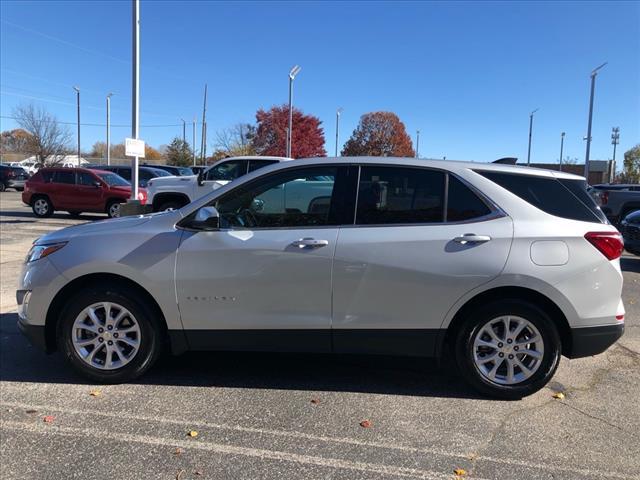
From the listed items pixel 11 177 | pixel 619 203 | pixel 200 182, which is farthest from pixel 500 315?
pixel 11 177

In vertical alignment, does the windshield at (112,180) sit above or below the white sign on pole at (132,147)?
below

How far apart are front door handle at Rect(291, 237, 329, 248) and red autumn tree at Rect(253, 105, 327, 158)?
1863 inches

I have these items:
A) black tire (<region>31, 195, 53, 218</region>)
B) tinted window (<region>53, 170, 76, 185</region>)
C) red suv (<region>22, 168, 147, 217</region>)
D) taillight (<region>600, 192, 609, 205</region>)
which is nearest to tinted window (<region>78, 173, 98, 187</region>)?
red suv (<region>22, 168, 147, 217</region>)

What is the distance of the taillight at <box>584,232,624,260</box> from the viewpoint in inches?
155

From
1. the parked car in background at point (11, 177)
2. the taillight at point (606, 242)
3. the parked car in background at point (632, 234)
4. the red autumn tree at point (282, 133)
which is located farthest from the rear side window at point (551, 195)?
the red autumn tree at point (282, 133)

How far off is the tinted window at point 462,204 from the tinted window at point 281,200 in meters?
0.88

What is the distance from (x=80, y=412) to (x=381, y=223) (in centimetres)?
250

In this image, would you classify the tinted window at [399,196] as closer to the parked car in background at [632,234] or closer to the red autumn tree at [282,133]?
the parked car in background at [632,234]

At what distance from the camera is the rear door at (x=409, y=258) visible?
3.90 metres

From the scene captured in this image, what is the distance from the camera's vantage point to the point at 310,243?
12.9 ft

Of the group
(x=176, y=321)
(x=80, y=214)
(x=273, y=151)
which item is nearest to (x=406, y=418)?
(x=176, y=321)

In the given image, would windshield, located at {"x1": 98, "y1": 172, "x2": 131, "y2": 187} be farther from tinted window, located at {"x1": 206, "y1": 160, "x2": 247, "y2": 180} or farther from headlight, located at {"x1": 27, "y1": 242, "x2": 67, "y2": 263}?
headlight, located at {"x1": 27, "y1": 242, "x2": 67, "y2": 263}

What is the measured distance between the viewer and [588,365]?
16.1ft

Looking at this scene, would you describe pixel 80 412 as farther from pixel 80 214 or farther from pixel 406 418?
pixel 80 214
